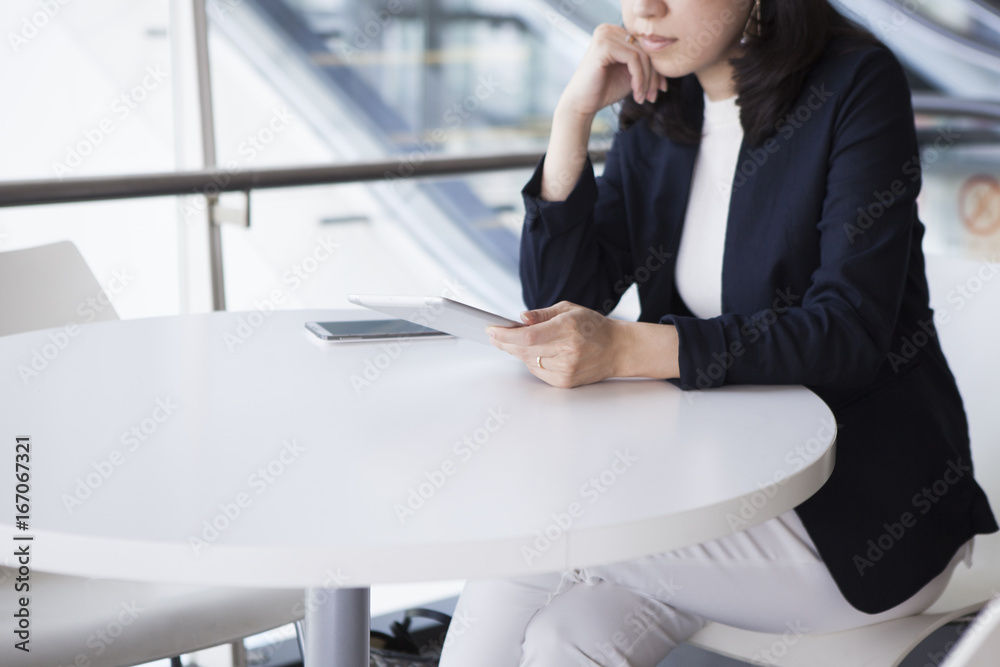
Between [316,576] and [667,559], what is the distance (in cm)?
52

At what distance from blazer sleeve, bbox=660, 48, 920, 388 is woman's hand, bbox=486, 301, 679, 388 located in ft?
0.08

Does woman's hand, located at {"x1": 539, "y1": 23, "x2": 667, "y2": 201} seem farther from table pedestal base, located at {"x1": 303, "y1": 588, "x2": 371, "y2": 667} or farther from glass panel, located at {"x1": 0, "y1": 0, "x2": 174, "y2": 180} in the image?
glass panel, located at {"x1": 0, "y1": 0, "x2": 174, "y2": 180}

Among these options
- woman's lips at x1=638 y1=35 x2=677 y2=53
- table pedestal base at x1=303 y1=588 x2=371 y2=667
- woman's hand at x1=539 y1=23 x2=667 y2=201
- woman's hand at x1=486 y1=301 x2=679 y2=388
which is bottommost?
table pedestal base at x1=303 y1=588 x2=371 y2=667

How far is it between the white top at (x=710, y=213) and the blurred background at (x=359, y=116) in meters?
2.22

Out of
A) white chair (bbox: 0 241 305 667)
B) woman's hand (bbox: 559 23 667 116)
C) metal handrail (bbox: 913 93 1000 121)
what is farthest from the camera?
metal handrail (bbox: 913 93 1000 121)

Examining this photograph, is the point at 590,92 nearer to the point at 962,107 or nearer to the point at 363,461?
→ the point at 363,461

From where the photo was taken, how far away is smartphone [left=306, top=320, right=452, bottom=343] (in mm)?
1196

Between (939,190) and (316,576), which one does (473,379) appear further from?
(939,190)

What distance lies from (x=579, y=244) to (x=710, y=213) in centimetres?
19

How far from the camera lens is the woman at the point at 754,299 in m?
1.04

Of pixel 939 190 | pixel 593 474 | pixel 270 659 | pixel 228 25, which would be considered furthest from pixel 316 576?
pixel 228 25

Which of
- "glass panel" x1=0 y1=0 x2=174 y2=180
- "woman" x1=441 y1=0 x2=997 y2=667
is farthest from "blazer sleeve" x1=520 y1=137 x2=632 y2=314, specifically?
"glass panel" x1=0 y1=0 x2=174 y2=180

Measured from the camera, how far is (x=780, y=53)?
1.25 metres

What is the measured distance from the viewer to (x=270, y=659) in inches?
74.4
